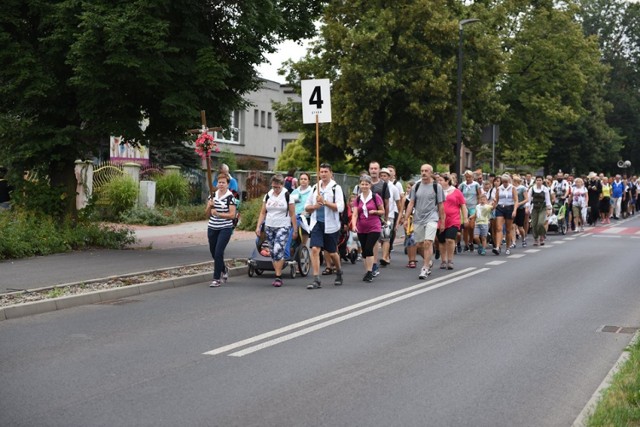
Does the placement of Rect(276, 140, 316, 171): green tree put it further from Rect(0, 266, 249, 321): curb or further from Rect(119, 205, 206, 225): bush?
Rect(0, 266, 249, 321): curb

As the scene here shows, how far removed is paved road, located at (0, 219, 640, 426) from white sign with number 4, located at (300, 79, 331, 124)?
3528 millimetres

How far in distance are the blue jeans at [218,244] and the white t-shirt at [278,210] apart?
637 mm

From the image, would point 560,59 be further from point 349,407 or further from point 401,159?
point 349,407

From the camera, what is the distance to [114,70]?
16.7 metres

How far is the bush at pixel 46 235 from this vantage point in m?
16.8

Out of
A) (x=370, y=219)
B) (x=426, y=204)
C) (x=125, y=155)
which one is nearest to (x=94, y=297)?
(x=370, y=219)

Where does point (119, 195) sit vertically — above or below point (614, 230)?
above

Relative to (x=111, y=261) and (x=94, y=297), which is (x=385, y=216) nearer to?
(x=111, y=261)

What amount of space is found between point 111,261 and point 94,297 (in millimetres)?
4345

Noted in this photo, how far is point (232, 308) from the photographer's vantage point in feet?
38.4

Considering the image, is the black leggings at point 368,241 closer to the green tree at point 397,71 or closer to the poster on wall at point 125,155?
the green tree at point 397,71

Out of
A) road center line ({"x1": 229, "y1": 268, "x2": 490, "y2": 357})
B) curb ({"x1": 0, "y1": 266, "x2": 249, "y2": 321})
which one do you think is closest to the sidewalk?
curb ({"x1": 0, "y1": 266, "x2": 249, "y2": 321})

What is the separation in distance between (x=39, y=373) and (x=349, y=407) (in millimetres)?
2615

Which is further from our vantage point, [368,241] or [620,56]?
[620,56]
